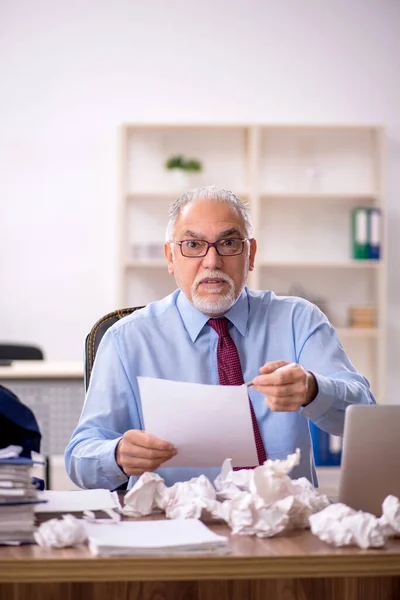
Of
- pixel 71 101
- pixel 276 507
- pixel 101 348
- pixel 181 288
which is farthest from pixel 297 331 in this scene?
pixel 71 101

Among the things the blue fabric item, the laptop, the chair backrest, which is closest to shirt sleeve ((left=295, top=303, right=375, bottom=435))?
the laptop

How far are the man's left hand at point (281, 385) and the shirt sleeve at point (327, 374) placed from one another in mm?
94

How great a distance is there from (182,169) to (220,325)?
3.55 meters

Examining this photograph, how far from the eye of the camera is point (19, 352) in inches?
175

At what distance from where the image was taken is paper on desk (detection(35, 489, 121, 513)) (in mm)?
1401

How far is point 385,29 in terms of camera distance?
568cm

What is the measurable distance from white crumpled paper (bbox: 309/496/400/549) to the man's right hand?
319 mm

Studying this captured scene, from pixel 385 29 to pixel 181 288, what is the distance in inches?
166

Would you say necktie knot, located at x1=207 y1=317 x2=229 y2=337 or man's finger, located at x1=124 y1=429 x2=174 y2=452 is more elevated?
necktie knot, located at x1=207 y1=317 x2=229 y2=337

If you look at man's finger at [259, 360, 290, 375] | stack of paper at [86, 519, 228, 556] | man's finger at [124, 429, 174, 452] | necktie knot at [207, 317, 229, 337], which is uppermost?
necktie knot at [207, 317, 229, 337]

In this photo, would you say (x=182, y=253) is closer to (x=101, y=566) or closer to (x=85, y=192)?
(x=101, y=566)

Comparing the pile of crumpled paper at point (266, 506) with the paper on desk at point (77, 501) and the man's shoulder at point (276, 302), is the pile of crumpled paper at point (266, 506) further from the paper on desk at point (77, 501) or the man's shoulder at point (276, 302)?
the man's shoulder at point (276, 302)

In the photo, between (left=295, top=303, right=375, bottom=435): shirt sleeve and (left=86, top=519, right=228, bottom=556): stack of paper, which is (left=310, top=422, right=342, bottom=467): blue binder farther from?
(left=86, top=519, right=228, bottom=556): stack of paper

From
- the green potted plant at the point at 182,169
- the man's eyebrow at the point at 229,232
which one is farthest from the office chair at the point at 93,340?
the green potted plant at the point at 182,169
